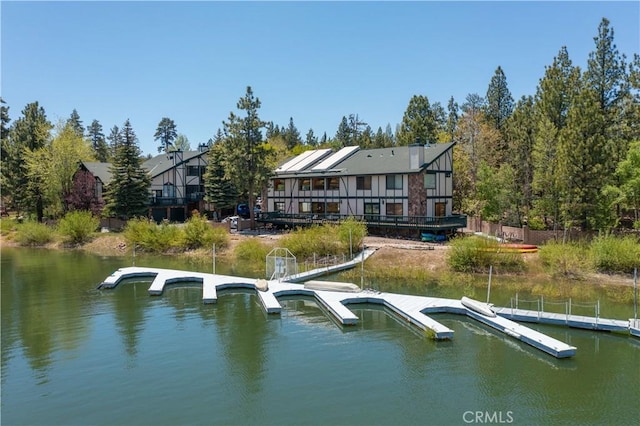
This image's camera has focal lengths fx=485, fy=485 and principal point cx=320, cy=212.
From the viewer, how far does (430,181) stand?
39312mm

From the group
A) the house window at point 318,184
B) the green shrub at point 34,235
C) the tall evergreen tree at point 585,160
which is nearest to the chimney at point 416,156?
the house window at point 318,184

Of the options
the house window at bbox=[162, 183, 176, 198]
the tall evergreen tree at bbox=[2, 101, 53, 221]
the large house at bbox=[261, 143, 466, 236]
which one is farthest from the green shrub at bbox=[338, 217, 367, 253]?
the tall evergreen tree at bbox=[2, 101, 53, 221]

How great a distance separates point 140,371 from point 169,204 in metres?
40.5

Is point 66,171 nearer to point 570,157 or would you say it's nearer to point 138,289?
point 138,289

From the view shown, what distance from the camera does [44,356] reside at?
16984 mm

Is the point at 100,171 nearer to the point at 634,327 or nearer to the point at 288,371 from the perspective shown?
the point at 288,371

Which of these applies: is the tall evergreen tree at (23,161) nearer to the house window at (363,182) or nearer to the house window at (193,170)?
the house window at (193,170)

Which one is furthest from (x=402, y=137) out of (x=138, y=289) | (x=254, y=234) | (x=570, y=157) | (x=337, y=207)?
(x=138, y=289)

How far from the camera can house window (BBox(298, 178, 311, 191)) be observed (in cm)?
4578

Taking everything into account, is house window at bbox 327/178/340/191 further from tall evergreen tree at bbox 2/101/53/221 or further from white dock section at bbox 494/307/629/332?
tall evergreen tree at bbox 2/101/53/221

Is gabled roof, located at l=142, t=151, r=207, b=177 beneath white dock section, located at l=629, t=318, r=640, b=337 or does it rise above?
above

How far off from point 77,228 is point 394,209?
27.4 m

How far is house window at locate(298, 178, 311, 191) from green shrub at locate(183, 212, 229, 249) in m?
10.4

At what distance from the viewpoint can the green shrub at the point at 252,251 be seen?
1323 inches
